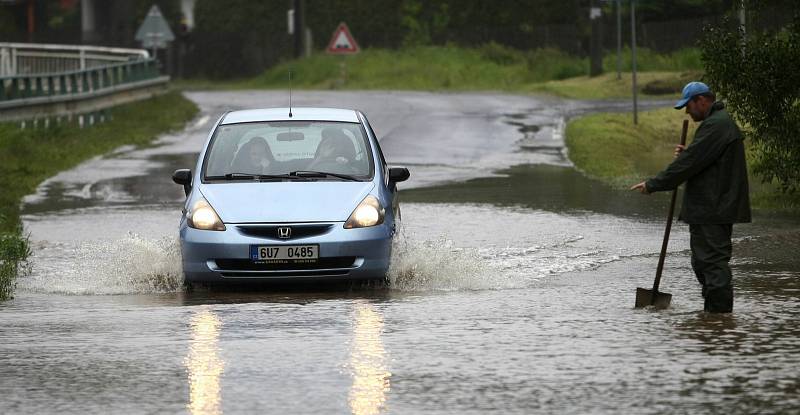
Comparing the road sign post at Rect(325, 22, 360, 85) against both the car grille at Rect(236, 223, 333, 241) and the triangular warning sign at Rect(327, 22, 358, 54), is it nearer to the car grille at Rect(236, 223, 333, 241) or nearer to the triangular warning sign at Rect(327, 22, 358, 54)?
the triangular warning sign at Rect(327, 22, 358, 54)

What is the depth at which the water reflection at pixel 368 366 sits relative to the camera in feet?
28.5

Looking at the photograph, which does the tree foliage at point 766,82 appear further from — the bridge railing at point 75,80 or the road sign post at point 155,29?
the road sign post at point 155,29

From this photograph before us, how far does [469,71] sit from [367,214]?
146 feet

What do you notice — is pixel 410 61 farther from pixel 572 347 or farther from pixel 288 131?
pixel 572 347

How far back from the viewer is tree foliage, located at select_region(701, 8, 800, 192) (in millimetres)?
16953

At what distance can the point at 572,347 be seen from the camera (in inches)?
409

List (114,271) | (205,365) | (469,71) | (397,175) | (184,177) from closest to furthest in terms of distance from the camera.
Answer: (205,365) → (184,177) → (397,175) → (114,271) → (469,71)

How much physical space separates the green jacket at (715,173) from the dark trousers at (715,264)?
0.10m

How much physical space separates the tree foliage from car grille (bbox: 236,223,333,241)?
5.46 meters

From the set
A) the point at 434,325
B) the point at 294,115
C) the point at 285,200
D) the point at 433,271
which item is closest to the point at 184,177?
the point at 285,200

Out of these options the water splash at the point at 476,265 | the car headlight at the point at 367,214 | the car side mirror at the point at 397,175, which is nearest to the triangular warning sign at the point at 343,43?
the water splash at the point at 476,265

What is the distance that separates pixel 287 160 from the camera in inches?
574

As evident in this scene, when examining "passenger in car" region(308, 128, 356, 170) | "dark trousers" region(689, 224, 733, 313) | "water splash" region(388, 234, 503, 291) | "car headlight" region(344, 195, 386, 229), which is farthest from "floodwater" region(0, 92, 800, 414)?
"passenger in car" region(308, 128, 356, 170)

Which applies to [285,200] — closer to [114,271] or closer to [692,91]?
[114,271]
